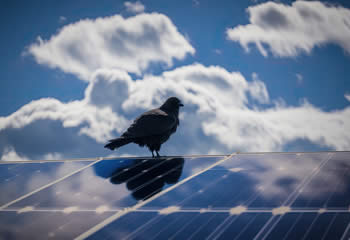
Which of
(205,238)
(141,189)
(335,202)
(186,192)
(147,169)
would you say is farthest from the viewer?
(147,169)

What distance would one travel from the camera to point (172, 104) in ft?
49.1

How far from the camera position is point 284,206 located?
21.6 feet

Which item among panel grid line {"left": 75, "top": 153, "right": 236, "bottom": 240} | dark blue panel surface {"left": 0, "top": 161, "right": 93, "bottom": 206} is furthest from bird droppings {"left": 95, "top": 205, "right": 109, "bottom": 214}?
dark blue panel surface {"left": 0, "top": 161, "right": 93, "bottom": 206}

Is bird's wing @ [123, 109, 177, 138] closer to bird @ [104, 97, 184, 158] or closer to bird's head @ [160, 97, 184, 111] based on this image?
bird @ [104, 97, 184, 158]

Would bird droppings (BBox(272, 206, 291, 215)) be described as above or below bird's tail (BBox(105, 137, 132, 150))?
below

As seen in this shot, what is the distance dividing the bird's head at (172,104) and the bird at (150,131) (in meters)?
0.46

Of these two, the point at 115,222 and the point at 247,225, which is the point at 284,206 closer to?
the point at 247,225

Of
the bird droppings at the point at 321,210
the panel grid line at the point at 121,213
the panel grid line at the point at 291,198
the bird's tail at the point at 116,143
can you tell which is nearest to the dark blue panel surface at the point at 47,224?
the panel grid line at the point at 121,213

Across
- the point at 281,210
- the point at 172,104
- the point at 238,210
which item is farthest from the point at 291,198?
the point at 172,104

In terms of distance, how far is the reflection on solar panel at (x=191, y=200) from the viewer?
6.07 meters

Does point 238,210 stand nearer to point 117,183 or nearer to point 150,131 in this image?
point 117,183

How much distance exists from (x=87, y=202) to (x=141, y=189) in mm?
1200

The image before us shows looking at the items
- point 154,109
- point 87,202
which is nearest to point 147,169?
point 87,202

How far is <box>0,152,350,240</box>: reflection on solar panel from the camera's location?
6.07 m
